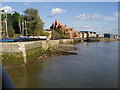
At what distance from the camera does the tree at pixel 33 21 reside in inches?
1895

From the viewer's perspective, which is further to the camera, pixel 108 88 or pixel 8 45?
pixel 8 45

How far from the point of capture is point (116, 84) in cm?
1216

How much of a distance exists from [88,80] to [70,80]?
1.85 metres

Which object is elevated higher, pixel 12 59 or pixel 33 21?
pixel 33 21

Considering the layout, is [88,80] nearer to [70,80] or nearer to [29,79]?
[70,80]

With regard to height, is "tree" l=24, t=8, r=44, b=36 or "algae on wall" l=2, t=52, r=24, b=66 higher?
"tree" l=24, t=8, r=44, b=36

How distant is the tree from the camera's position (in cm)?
4812

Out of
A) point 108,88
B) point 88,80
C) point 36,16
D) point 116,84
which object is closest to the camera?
point 108,88

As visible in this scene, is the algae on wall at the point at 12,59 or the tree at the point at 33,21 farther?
the tree at the point at 33,21

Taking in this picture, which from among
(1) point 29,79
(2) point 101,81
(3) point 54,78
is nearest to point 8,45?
(1) point 29,79

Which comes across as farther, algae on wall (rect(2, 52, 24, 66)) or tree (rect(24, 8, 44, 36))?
tree (rect(24, 8, 44, 36))

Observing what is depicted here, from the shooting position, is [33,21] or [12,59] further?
[33,21]

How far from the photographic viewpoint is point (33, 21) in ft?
160

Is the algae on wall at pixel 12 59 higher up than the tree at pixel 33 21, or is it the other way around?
the tree at pixel 33 21
